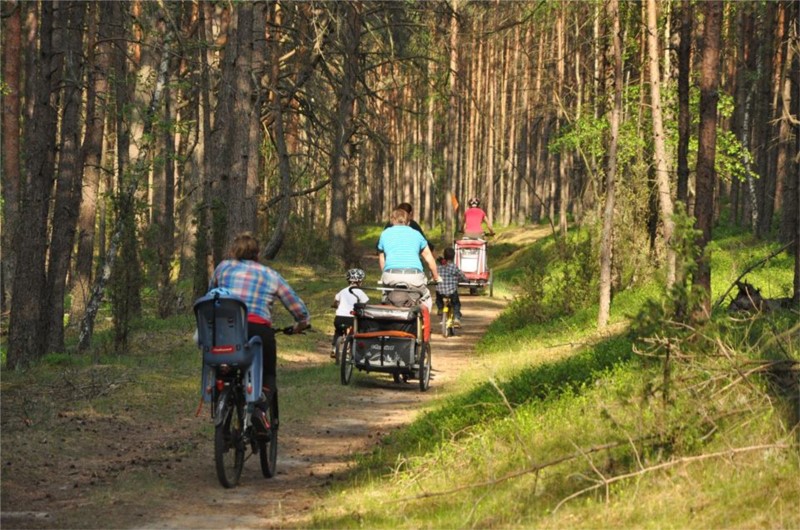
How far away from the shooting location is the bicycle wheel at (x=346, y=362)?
1559 centimetres

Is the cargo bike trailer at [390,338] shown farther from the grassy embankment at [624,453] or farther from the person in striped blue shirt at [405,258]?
the grassy embankment at [624,453]

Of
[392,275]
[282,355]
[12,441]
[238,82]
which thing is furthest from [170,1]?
[12,441]

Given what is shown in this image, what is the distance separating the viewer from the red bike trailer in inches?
1179

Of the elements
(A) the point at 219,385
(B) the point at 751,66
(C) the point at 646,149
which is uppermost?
(B) the point at 751,66

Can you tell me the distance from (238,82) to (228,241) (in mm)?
2888

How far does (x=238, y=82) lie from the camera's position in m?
21.2

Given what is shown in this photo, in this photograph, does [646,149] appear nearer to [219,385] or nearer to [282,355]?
[282,355]

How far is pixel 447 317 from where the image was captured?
22.7 m

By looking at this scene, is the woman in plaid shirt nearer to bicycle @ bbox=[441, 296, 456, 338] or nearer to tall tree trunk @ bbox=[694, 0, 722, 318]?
tall tree trunk @ bbox=[694, 0, 722, 318]

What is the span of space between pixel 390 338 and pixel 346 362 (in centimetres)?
79

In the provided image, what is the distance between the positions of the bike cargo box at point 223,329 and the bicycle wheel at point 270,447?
829 millimetres

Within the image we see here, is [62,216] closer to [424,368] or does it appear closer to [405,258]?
[405,258]

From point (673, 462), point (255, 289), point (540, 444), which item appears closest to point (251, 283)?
point (255, 289)

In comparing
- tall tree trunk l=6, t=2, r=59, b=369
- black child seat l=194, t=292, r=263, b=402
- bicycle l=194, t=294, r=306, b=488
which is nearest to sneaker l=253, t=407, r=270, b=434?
bicycle l=194, t=294, r=306, b=488
